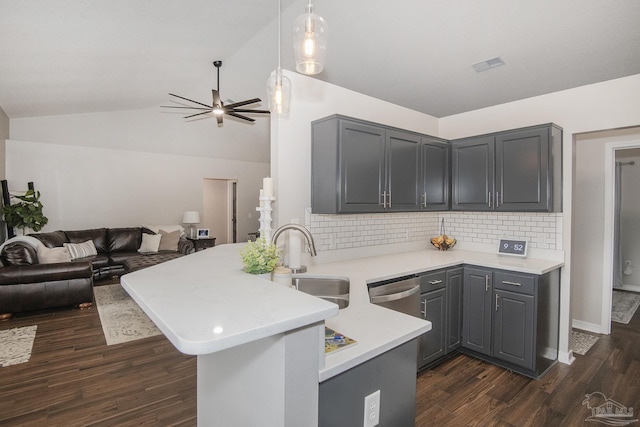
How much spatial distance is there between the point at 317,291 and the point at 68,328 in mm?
3246

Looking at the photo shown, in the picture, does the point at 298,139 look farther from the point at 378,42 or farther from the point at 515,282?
the point at 515,282

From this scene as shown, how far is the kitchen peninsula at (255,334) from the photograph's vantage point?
0.80 metres

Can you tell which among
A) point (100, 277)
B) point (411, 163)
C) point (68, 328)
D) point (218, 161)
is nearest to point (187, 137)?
point (218, 161)

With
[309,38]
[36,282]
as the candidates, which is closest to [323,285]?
[309,38]

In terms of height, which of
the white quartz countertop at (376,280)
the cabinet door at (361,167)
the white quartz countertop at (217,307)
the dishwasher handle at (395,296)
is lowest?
the dishwasher handle at (395,296)

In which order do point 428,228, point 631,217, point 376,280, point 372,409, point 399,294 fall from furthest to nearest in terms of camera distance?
point 631,217 → point 428,228 → point 399,294 → point 376,280 → point 372,409

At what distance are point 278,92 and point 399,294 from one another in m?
1.64

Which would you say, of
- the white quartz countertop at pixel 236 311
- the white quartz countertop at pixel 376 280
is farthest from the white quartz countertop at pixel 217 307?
the white quartz countertop at pixel 376 280

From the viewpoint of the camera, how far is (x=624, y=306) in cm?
457

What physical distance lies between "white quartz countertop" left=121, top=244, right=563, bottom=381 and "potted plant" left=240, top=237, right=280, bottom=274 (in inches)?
2.3

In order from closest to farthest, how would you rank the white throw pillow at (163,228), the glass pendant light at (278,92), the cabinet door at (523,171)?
the glass pendant light at (278,92) < the cabinet door at (523,171) < the white throw pillow at (163,228)

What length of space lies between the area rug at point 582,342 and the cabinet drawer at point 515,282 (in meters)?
1.18

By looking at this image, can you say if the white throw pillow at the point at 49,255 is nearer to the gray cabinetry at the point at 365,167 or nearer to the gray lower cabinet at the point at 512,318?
the gray cabinetry at the point at 365,167

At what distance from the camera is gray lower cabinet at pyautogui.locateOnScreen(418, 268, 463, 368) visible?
268cm
